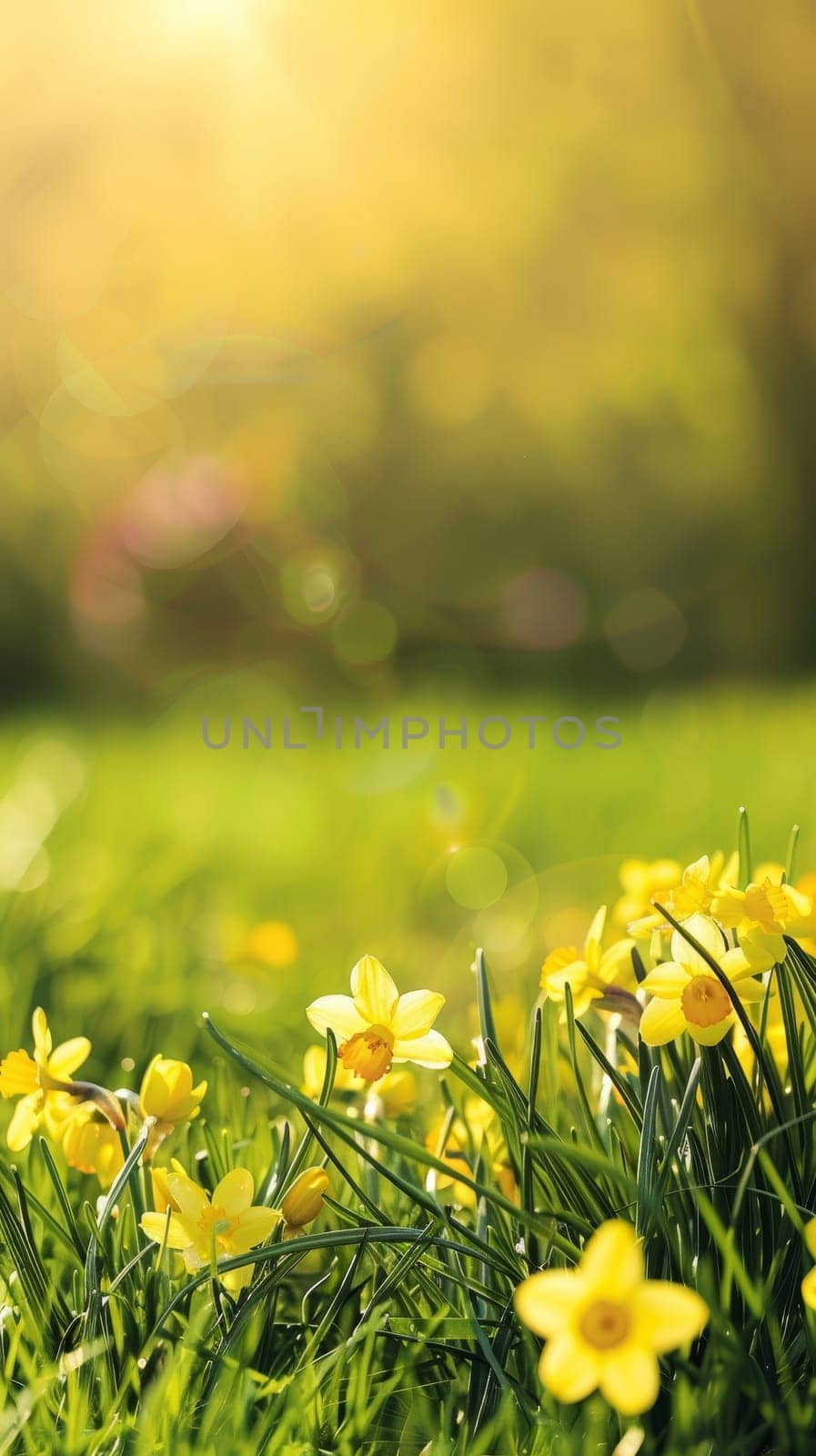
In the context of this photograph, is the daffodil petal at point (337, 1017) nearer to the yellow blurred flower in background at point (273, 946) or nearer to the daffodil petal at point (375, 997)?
the daffodil petal at point (375, 997)

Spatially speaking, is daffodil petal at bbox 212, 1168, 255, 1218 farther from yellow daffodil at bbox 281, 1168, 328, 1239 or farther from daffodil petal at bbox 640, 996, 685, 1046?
daffodil petal at bbox 640, 996, 685, 1046

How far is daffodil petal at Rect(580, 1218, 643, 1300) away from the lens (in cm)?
38

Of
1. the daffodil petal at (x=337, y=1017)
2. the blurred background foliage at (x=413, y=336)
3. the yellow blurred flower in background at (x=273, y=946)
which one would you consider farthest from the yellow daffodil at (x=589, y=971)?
the blurred background foliage at (x=413, y=336)

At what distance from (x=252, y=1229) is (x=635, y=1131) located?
8.4 inches

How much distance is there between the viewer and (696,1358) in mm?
541

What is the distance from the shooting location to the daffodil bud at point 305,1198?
1.89 ft

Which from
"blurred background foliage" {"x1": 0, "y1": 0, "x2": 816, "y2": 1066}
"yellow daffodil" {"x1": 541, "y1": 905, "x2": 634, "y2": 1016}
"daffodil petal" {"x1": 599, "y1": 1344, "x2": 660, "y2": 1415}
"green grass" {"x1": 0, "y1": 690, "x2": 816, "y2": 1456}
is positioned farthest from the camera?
"blurred background foliage" {"x1": 0, "y1": 0, "x2": 816, "y2": 1066}

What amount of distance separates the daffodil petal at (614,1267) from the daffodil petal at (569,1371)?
20 mm

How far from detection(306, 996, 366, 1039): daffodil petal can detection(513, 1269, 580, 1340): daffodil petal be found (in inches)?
8.0

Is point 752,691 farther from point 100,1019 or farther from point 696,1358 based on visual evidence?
point 696,1358

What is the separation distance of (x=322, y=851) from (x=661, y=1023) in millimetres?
1990

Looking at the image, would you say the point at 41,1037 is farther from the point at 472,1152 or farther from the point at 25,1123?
the point at 472,1152

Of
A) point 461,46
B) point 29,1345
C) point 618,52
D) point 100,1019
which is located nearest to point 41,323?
point 461,46

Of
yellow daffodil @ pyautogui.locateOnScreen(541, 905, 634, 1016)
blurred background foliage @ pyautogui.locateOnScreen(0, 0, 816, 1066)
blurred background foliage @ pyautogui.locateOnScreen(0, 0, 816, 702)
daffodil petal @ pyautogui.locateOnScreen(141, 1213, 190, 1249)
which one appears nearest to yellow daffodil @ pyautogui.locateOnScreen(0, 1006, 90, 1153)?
daffodil petal @ pyautogui.locateOnScreen(141, 1213, 190, 1249)
